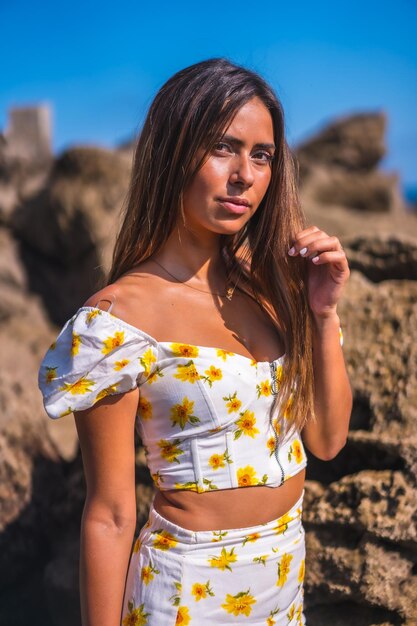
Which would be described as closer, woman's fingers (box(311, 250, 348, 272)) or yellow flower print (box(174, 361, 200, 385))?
yellow flower print (box(174, 361, 200, 385))

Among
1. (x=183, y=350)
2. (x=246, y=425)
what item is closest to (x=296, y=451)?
(x=246, y=425)

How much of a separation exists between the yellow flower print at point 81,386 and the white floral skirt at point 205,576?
0.37 m

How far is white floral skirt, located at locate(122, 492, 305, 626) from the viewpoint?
1.55 metres

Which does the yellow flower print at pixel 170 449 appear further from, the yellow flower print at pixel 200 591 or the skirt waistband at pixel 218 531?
the yellow flower print at pixel 200 591

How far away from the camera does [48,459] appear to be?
3.00 meters

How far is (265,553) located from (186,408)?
1.29ft

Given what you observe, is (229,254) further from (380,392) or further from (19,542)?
(19,542)

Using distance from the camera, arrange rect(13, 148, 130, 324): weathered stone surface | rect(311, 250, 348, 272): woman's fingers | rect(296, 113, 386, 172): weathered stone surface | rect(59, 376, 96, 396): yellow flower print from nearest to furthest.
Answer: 1. rect(59, 376, 96, 396): yellow flower print
2. rect(311, 250, 348, 272): woman's fingers
3. rect(13, 148, 130, 324): weathered stone surface
4. rect(296, 113, 386, 172): weathered stone surface

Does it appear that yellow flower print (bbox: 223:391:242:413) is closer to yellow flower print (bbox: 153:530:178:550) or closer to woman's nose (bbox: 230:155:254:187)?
yellow flower print (bbox: 153:530:178:550)

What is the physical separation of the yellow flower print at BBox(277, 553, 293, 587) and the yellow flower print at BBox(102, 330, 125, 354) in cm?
64

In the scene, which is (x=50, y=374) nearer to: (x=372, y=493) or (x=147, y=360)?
(x=147, y=360)

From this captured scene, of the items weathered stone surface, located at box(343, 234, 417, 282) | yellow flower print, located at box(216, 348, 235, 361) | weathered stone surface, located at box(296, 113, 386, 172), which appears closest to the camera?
yellow flower print, located at box(216, 348, 235, 361)

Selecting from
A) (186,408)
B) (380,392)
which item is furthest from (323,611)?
(186,408)

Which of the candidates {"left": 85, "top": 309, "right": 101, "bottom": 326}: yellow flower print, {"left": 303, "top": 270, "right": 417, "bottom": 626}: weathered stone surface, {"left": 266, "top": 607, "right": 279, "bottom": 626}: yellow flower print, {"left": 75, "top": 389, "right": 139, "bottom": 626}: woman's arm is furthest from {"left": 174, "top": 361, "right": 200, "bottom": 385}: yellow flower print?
{"left": 303, "top": 270, "right": 417, "bottom": 626}: weathered stone surface
